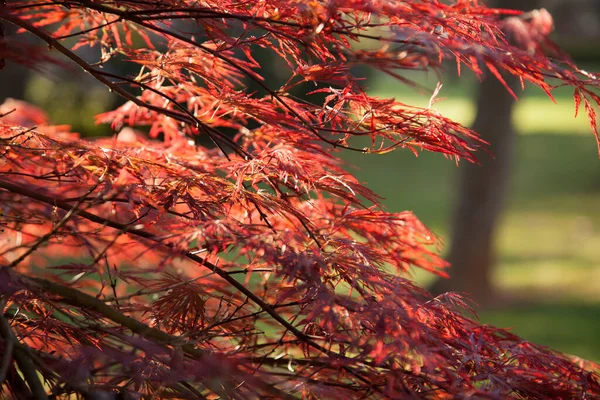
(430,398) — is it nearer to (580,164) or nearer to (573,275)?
(573,275)

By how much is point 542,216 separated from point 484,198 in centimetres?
395

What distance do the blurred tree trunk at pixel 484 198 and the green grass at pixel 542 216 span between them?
0.36 m

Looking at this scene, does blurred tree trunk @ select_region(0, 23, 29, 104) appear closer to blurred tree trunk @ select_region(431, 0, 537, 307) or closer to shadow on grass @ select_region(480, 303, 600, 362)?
blurred tree trunk @ select_region(431, 0, 537, 307)

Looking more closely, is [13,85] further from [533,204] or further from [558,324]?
[533,204]

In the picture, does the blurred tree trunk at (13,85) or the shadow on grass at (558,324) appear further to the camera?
the blurred tree trunk at (13,85)

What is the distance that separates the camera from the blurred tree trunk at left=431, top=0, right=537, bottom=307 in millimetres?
5973

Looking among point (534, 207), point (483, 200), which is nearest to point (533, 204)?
point (534, 207)

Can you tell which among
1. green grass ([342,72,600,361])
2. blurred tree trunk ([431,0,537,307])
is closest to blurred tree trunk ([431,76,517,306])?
blurred tree trunk ([431,0,537,307])

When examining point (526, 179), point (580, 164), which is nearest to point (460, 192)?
point (526, 179)

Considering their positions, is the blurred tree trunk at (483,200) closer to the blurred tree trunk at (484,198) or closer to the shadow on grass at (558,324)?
the blurred tree trunk at (484,198)

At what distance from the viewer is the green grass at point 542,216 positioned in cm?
611

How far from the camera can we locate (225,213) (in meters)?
1.69

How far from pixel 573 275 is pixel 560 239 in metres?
1.41

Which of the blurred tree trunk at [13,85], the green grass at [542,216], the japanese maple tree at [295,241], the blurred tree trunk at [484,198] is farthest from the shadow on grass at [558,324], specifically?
the blurred tree trunk at [13,85]
